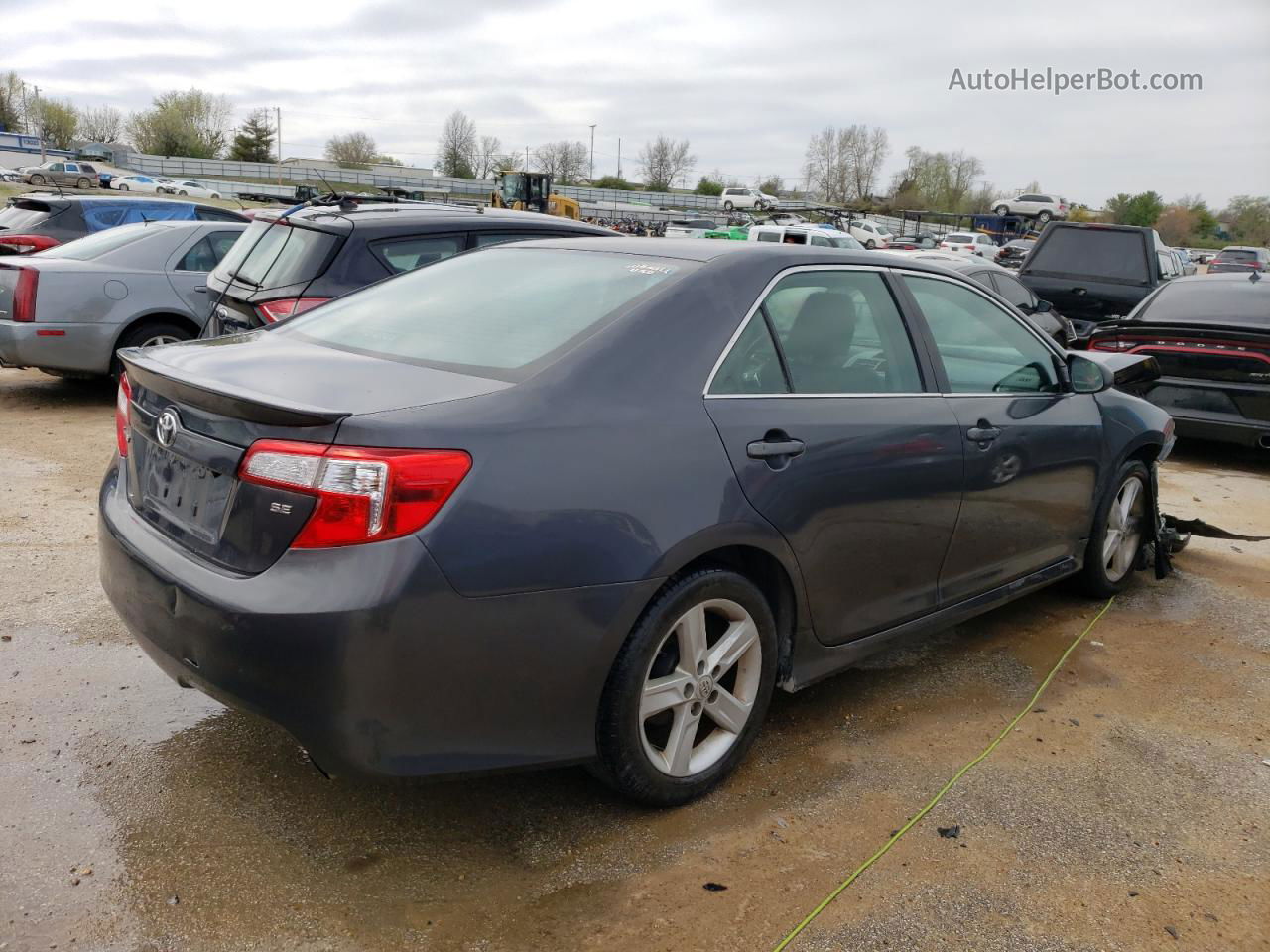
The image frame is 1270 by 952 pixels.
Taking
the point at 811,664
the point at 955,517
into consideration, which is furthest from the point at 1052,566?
the point at 811,664

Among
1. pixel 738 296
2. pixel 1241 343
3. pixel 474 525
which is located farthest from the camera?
pixel 1241 343

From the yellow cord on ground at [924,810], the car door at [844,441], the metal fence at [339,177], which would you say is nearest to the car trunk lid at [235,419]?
the car door at [844,441]

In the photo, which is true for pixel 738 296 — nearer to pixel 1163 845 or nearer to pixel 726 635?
pixel 726 635

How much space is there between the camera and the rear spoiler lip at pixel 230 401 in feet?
8.03

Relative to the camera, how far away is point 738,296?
320cm

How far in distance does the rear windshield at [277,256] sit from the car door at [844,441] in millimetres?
3800

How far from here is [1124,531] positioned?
16.7 ft

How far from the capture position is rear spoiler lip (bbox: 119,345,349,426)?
245 centimetres

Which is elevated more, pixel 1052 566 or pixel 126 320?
pixel 126 320

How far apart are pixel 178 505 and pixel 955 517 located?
2527 millimetres

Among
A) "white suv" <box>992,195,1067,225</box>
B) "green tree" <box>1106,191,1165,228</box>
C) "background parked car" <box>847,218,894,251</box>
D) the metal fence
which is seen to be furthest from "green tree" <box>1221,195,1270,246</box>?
"background parked car" <box>847,218,894,251</box>

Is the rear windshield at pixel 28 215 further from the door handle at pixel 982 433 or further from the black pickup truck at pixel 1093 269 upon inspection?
the black pickup truck at pixel 1093 269

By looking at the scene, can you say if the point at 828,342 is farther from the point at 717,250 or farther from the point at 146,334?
the point at 146,334

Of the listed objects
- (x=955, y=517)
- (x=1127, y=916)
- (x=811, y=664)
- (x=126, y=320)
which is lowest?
(x=1127, y=916)
